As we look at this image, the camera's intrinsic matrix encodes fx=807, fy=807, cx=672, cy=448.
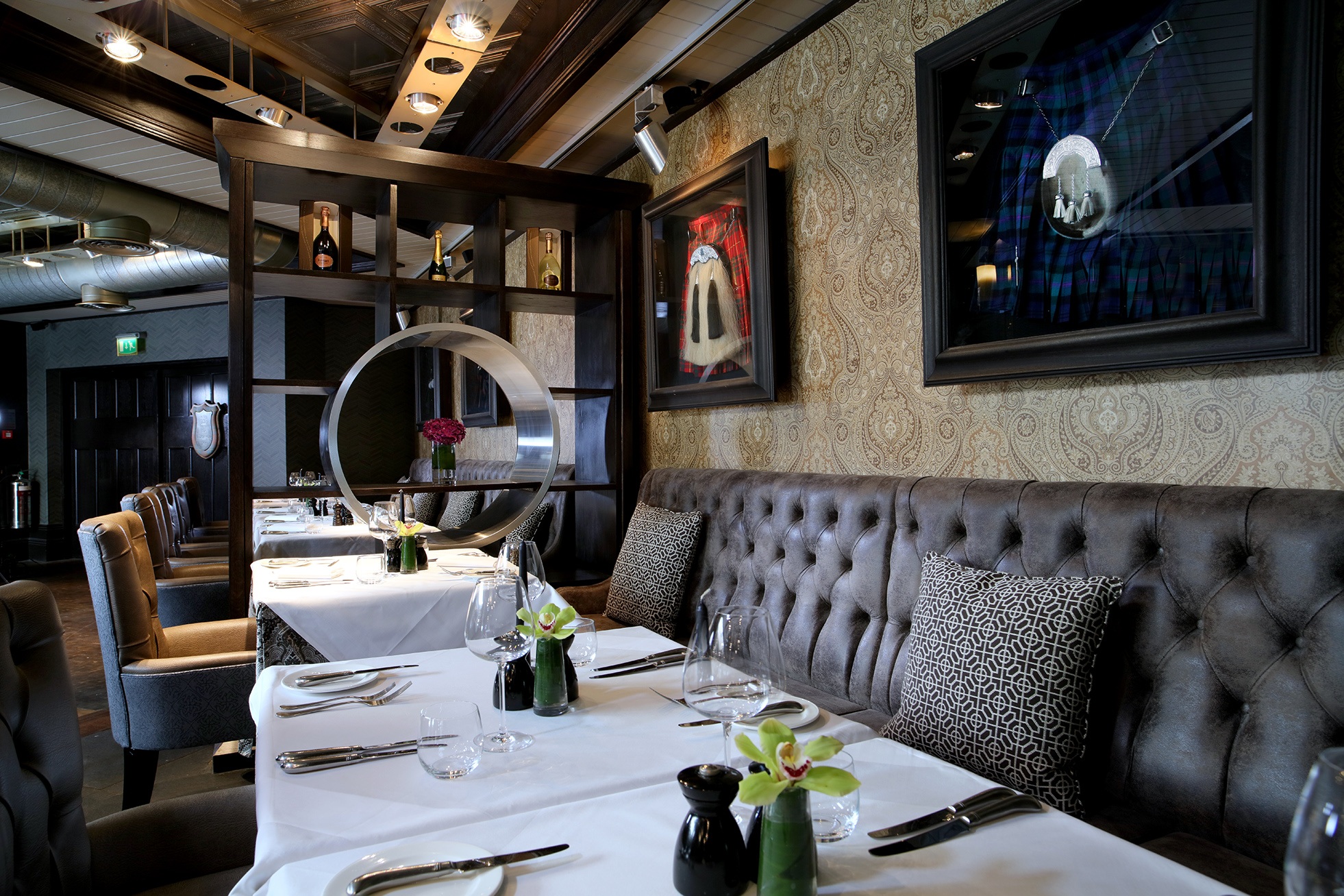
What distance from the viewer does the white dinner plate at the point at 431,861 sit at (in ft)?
2.39

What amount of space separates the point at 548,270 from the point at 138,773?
280cm

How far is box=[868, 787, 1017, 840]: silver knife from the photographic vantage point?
84 centimetres

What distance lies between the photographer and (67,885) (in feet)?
3.41

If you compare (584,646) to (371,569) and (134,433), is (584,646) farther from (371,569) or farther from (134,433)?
(134,433)

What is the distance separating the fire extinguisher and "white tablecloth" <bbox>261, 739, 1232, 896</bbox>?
430 inches

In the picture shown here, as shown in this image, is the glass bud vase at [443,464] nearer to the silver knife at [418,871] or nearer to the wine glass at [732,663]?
the wine glass at [732,663]

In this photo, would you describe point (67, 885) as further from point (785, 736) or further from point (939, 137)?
point (939, 137)

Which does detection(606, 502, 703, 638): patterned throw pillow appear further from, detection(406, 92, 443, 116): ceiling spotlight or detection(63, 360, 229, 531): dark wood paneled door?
detection(63, 360, 229, 531): dark wood paneled door

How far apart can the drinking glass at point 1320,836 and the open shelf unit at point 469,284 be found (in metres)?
2.99

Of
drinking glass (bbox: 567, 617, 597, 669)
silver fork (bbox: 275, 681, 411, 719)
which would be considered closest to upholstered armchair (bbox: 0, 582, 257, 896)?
silver fork (bbox: 275, 681, 411, 719)

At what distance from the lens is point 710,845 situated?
72cm

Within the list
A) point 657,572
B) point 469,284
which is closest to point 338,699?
point 657,572

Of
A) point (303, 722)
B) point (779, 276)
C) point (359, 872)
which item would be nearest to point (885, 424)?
point (779, 276)

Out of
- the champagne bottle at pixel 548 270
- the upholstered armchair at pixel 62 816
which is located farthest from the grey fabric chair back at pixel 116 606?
the champagne bottle at pixel 548 270
